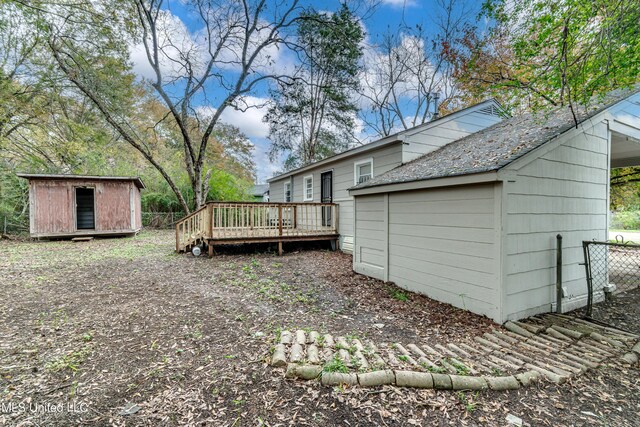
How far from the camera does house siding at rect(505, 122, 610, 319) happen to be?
373 cm

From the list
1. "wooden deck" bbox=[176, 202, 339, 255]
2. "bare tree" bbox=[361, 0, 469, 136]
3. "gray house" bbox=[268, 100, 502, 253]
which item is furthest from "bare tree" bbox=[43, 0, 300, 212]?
"gray house" bbox=[268, 100, 502, 253]

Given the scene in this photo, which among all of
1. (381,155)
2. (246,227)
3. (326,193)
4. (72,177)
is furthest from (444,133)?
(72,177)

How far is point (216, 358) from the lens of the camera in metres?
2.75

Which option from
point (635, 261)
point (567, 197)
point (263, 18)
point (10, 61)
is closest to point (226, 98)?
point (263, 18)

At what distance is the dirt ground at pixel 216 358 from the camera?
2.04m

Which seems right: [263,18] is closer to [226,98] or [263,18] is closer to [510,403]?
[226,98]

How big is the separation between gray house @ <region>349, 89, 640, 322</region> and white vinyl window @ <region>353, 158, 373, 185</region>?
287 cm

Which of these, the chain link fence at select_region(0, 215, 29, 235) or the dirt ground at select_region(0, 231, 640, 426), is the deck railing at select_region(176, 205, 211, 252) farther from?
the chain link fence at select_region(0, 215, 29, 235)

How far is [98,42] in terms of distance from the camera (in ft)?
37.8

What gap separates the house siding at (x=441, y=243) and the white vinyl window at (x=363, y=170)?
236 centimetres

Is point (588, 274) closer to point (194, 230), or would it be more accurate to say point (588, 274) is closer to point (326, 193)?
point (326, 193)

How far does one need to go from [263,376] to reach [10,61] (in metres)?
17.2

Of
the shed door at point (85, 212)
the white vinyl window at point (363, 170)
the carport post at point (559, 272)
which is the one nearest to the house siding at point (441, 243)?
the carport post at point (559, 272)

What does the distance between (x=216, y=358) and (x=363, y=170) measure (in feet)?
23.1
